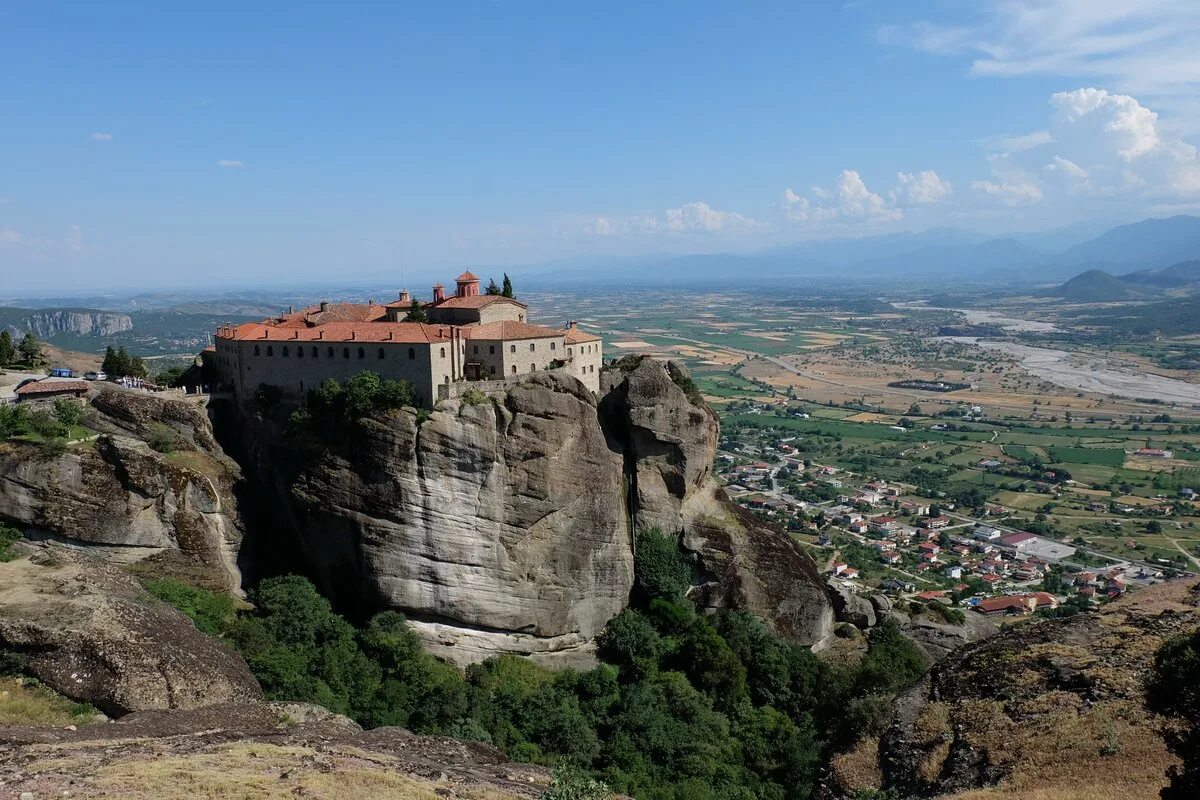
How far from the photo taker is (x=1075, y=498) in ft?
344

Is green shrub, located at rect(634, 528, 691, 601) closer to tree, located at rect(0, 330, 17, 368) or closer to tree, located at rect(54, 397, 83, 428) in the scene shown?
tree, located at rect(54, 397, 83, 428)

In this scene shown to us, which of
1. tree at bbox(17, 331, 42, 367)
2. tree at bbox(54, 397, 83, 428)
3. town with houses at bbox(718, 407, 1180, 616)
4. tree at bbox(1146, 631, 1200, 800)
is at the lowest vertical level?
town with houses at bbox(718, 407, 1180, 616)

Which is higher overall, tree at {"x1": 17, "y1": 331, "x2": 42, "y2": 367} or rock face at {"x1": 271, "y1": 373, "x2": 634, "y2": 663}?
tree at {"x1": 17, "y1": 331, "x2": 42, "y2": 367}

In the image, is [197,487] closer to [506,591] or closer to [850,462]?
[506,591]

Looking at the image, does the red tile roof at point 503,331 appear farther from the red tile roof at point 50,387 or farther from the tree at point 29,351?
the tree at point 29,351

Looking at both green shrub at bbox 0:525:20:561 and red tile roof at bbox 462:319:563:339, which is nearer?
green shrub at bbox 0:525:20:561

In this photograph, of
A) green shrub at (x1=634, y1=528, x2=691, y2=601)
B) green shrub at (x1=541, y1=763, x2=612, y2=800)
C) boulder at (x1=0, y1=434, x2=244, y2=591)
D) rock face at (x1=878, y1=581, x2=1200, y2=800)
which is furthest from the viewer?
green shrub at (x1=634, y1=528, x2=691, y2=601)

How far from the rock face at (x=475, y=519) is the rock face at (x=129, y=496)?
3.85m

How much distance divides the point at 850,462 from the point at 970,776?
105 meters

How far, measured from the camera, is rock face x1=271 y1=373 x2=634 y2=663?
4072cm

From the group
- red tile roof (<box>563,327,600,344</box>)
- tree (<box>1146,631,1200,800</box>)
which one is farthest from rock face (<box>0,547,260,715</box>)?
tree (<box>1146,631,1200,800</box>)

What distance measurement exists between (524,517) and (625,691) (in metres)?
9.44

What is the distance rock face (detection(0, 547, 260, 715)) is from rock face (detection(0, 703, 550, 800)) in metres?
1.57

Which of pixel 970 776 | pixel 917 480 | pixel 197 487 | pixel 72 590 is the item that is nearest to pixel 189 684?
pixel 72 590
